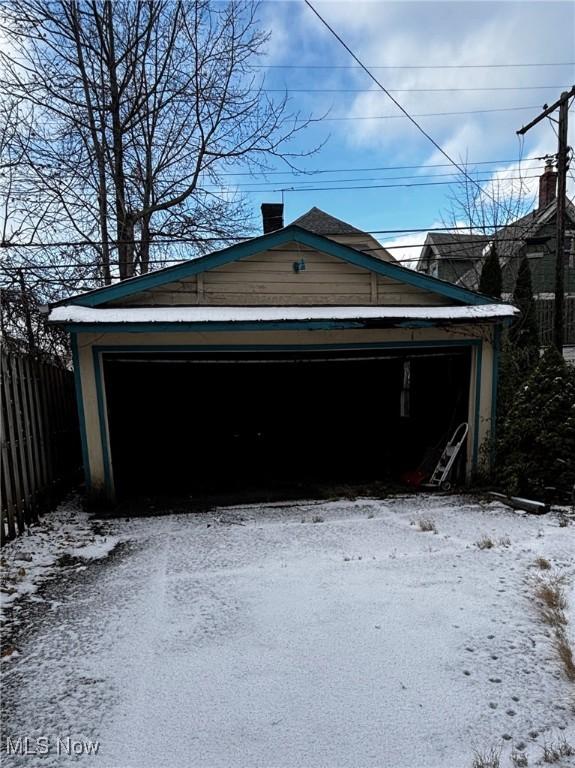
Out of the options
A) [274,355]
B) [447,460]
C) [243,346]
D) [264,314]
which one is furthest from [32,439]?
[447,460]

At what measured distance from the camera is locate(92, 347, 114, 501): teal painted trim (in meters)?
5.93

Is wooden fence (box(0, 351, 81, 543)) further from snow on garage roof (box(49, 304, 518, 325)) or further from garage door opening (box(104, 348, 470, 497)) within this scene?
garage door opening (box(104, 348, 470, 497))

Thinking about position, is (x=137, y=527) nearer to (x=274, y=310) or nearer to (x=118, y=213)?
(x=274, y=310)

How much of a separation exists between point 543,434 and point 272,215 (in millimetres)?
6021

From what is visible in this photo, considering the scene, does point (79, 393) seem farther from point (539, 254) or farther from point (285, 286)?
point (539, 254)

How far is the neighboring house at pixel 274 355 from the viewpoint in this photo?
5.95 meters

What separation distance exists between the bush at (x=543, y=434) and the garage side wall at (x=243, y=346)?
52 cm

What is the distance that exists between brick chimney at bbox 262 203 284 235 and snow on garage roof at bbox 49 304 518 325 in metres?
2.92

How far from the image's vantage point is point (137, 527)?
534cm

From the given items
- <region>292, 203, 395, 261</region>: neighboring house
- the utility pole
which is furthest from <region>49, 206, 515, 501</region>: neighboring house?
<region>292, 203, 395, 261</region>: neighboring house

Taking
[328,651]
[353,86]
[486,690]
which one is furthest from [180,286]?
[353,86]

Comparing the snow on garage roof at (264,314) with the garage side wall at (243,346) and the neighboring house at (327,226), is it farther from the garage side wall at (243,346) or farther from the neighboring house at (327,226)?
the neighboring house at (327,226)

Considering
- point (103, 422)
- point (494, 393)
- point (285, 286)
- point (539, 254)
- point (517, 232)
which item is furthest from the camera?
point (539, 254)

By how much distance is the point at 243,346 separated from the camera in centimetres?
641
